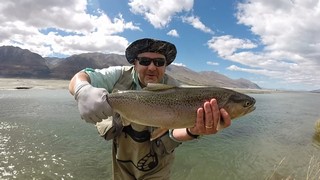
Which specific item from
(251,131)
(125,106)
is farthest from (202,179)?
(251,131)

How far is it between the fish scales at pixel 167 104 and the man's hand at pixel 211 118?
0.30 feet

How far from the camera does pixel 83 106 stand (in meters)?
3.70

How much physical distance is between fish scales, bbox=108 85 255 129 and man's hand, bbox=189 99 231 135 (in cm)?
9

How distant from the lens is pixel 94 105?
142 inches

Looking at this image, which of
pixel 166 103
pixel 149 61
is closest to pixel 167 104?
pixel 166 103

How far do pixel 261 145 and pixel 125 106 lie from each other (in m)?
17.9

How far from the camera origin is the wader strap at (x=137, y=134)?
4.78 metres

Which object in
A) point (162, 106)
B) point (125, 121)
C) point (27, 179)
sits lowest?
point (27, 179)

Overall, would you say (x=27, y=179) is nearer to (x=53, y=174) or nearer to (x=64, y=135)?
(x=53, y=174)

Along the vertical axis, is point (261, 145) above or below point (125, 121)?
below

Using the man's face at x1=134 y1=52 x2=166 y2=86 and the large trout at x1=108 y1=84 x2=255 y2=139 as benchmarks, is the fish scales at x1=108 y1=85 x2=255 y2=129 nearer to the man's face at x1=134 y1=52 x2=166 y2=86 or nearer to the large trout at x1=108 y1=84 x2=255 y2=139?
the large trout at x1=108 y1=84 x2=255 y2=139

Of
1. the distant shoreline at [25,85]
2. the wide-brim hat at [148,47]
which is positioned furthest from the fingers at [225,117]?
the distant shoreline at [25,85]

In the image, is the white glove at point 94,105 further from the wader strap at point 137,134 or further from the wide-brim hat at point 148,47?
the wide-brim hat at point 148,47

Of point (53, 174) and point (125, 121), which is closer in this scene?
point (125, 121)
